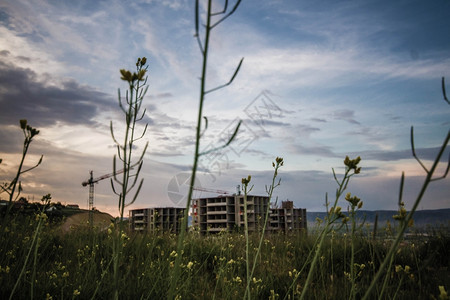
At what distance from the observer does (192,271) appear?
146 inches

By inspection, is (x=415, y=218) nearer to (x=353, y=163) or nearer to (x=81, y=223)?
(x=353, y=163)

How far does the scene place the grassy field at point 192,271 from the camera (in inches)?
93.7

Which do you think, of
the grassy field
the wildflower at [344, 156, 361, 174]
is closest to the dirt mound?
the grassy field

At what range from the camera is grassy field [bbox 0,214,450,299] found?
2381 millimetres

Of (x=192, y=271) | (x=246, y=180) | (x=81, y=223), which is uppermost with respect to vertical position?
(x=246, y=180)

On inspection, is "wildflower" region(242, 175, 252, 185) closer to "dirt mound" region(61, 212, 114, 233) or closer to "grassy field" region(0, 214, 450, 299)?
"grassy field" region(0, 214, 450, 299)

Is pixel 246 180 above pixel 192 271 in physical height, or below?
above

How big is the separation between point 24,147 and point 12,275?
2288 mm

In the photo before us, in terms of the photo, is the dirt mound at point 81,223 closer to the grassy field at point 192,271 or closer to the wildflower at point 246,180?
the grassy field at point 192,271

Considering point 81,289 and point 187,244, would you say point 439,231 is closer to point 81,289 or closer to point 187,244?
point 187,244

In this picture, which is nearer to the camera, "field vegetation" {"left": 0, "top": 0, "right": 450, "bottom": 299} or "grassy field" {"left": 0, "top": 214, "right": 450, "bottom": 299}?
"field vegetation" {"left": 0, "top": 0, "right": 450, "bottom": 299}

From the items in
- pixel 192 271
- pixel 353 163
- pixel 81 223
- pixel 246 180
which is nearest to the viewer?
pixel 353 163

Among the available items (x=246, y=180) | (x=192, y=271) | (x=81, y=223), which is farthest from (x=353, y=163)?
(x=81, y=223)

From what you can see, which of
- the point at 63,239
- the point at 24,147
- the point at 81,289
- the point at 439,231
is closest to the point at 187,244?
the point at 63,239
